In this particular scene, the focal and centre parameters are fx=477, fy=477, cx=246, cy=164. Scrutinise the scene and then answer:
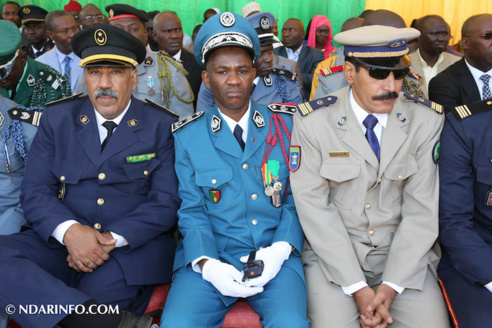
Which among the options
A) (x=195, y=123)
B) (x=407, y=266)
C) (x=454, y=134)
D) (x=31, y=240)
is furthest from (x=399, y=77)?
(x=31, y=240)

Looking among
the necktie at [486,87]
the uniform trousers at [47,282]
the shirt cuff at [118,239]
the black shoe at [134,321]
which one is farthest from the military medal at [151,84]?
the necktie at [486,87]

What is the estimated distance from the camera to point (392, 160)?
7.75 feet

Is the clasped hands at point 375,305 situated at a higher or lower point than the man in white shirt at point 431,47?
lower

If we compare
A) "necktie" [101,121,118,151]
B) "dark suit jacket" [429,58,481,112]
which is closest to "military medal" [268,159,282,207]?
"necktie" [101,121,118,151]

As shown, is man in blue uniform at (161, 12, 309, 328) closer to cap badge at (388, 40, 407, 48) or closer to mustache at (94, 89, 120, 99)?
mustache at (94, 89, 120, 99)

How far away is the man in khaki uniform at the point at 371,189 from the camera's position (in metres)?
2.22

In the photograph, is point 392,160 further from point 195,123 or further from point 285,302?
point 195,123

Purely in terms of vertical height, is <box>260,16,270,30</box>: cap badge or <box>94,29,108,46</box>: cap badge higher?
<box>260,16,270,30</box>: cap badge

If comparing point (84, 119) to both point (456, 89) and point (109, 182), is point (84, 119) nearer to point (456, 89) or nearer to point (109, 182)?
point (109, 182)

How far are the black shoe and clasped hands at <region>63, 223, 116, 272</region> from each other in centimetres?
30

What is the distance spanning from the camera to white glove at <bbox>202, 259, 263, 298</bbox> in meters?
2.13

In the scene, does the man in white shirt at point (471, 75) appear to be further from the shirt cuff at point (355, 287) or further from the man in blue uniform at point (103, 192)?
the man in blue uniform at point (103, 192)

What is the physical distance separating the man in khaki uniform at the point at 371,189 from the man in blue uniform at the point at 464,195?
6 cm

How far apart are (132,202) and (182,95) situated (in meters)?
1.90
